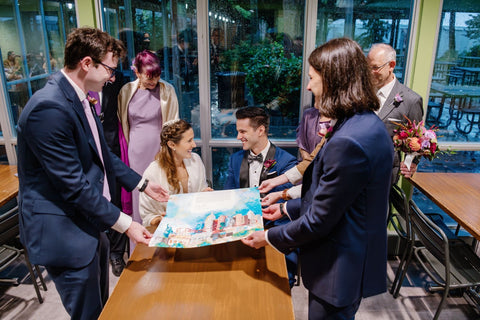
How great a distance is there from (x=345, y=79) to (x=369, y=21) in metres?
2.52

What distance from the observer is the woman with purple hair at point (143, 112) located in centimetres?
307

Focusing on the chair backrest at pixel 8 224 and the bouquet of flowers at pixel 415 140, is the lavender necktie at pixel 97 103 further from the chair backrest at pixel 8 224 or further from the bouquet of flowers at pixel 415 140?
the bouquet of flowers at pixel 415 140

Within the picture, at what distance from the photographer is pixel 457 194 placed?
286 cm

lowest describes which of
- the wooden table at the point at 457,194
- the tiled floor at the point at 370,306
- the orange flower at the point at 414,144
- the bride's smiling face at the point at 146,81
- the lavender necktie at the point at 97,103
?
the tiled floor at the point at 370,306

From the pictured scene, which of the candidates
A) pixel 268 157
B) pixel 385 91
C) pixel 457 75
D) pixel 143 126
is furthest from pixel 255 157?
pixel 457 75

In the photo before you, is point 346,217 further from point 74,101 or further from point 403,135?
point 403,135

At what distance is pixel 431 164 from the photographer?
4.48 m

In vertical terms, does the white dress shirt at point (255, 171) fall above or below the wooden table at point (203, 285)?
above

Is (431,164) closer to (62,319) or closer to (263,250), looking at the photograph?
(263,250)

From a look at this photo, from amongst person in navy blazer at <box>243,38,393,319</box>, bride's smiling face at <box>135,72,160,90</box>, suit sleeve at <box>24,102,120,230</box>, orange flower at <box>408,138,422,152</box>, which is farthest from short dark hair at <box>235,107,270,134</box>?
suit sleeve at <box>24,102,120,230</box>

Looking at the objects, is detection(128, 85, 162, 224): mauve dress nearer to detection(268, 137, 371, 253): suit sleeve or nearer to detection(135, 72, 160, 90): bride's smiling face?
detection(135, 72, 160, 90): bride's smiling face

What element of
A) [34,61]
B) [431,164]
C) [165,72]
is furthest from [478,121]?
[34,61]

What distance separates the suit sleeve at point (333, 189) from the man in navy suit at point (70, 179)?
31.1 inches

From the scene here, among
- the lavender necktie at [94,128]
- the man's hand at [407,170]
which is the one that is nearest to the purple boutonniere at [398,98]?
the man's hand at [407,170]
